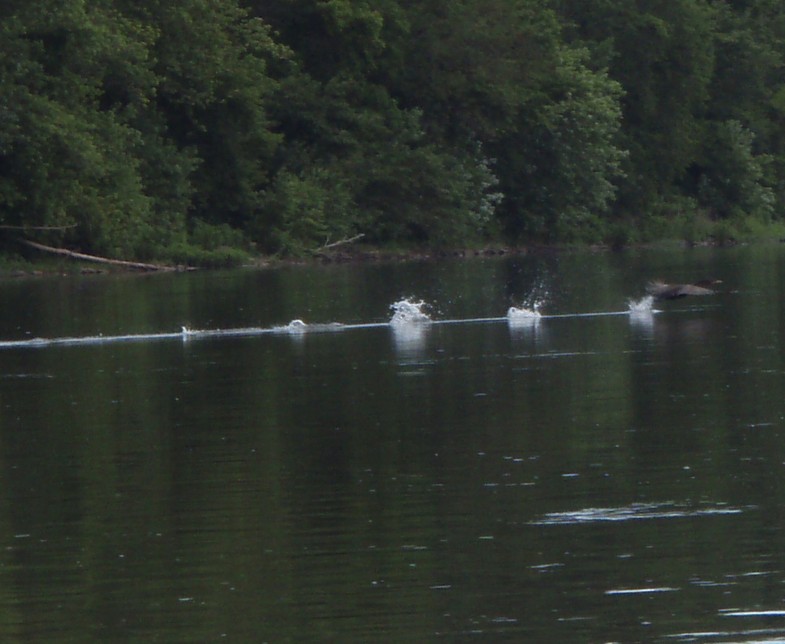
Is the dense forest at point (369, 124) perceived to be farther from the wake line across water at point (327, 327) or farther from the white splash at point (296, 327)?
the white splash at point (296, 327)

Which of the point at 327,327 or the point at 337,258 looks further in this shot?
the point at 337,258

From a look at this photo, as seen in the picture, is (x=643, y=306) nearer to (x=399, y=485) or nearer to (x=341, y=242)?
(x=399, y=485)

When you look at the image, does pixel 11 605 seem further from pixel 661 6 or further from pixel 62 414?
pixel 661 6

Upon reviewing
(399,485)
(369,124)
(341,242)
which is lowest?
(399,485)

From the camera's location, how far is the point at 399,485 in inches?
556

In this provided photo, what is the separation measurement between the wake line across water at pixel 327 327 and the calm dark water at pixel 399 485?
29cm

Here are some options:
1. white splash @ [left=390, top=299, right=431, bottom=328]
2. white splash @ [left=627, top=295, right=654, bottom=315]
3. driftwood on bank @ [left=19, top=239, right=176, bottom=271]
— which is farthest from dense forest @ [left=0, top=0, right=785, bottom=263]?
white splash @ [left=627, top=295, right=654, bottom=315]

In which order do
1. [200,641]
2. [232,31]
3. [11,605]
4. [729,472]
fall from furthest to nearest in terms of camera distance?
[232,31] < [729,472] < [11,605] < [200,641]

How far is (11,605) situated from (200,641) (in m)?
1.45

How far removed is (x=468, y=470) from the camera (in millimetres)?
14688

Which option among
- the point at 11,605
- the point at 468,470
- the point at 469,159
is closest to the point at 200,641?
the point at 11,605

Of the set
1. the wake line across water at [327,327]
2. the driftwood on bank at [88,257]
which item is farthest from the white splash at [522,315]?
the driftwood on bank at [88,257]

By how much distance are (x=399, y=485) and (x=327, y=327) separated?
15.2 metres

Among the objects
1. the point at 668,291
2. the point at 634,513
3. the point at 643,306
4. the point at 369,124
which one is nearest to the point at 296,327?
the point at 643,306
